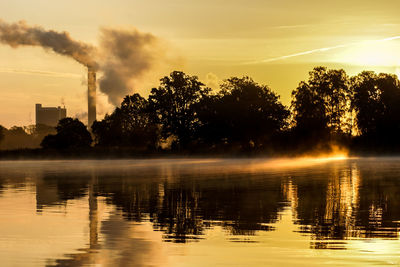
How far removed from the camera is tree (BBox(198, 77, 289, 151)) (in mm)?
163375

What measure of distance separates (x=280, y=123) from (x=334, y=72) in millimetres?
19109

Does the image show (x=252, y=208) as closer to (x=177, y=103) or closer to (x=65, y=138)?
(x=177, y=103)

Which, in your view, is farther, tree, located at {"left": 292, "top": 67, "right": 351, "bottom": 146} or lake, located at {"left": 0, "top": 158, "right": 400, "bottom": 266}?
tree, located at {"left": 292, "top": 67, "right": 351, "bottom": 146}

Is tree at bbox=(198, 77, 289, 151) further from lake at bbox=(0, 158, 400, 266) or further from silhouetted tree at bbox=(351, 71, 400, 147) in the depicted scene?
lake at bbox=(0, 158, 400, 266)

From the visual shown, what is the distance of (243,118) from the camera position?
164 meters

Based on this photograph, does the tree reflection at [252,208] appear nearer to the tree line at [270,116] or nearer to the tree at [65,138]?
the tree line at [270,116]

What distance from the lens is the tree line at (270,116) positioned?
531ft

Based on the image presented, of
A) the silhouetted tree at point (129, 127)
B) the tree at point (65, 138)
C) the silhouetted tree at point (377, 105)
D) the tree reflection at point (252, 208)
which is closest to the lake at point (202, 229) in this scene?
the tree reflection at point (252, 208)

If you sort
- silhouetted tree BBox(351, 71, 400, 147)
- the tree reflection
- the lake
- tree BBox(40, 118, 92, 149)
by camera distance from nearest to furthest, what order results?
1. the lake
2. the tree reflection
3. silhouetted tree BBox(351, 71, 400, 147)
4. tree BBox(40, 118, 92, 149)

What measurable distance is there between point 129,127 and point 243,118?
3302 cm

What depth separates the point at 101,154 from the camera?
164m

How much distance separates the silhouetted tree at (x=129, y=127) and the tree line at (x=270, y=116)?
0.35 m

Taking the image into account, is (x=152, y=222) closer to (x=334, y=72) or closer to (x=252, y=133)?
(x=252, y=133)

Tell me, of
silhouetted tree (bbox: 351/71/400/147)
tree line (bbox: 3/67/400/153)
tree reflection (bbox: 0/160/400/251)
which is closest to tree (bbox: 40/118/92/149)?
tree line (bbox: 3/67/400/153)
